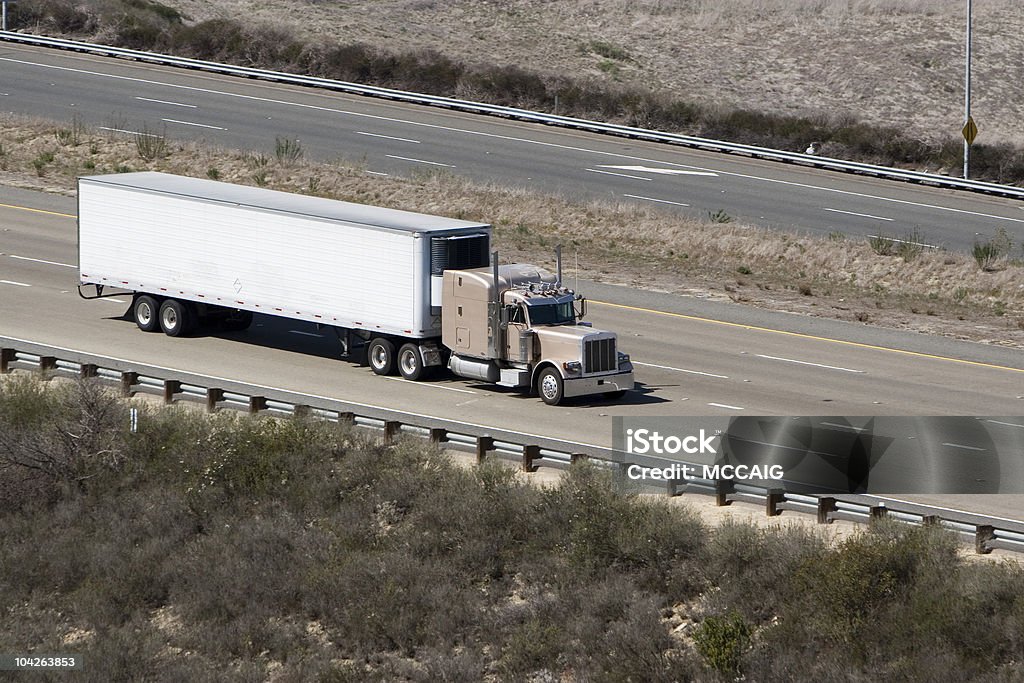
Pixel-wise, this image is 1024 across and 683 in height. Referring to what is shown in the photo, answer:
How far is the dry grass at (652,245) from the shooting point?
36500 millimetres

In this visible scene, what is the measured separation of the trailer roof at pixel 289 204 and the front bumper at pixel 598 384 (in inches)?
160

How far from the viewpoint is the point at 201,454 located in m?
23.4

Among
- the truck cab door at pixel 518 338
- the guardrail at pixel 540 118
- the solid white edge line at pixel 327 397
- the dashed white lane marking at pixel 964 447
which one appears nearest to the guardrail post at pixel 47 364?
the solid white edge line at pixel 327 397

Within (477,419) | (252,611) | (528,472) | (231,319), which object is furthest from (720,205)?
(252,611)

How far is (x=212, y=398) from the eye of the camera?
25109mm

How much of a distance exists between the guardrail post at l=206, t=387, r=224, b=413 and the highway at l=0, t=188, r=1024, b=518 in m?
2.66

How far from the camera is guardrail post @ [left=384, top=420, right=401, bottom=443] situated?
23344 millimetres

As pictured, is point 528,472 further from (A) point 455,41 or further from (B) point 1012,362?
(A) point 455,41

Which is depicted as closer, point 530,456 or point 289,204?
point 530,456

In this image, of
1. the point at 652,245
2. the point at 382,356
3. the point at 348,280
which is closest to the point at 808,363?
the point at 382,356

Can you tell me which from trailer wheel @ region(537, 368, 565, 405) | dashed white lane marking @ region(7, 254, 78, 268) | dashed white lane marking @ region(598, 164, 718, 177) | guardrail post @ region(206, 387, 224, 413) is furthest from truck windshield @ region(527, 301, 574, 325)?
dashed white lane marking @ region(598, 164, 718, 177)

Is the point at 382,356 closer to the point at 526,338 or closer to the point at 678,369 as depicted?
the point at 526,338

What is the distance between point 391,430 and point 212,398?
3.65m

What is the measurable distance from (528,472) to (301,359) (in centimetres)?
905
